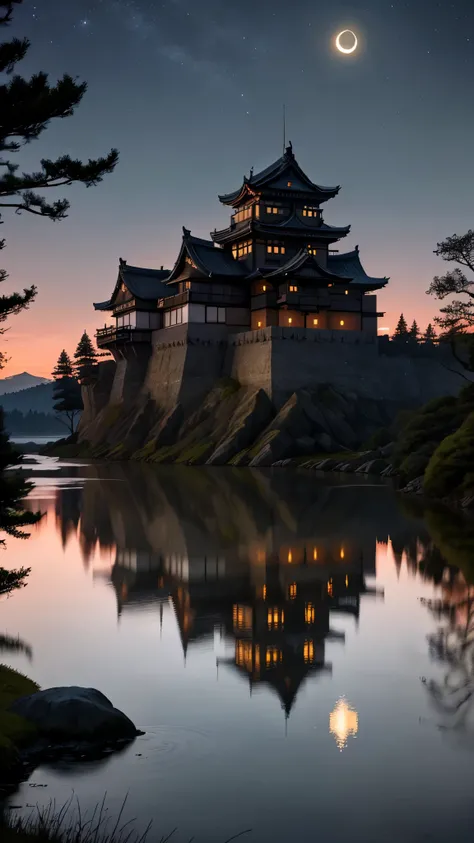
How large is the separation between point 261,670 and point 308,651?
128cm

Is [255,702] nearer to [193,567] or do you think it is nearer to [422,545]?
[193,567]

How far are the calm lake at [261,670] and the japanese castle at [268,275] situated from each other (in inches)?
2014

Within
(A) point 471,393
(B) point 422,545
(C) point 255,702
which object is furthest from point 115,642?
(A) point 471,393

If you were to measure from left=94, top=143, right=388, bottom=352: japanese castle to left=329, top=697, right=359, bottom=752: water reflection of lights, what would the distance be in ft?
211

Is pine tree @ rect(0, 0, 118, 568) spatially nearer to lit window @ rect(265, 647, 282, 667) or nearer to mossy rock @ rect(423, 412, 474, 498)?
lit window @ rect(265, 647, 282, 667)

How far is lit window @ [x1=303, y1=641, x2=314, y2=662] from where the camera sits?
41.8 feet

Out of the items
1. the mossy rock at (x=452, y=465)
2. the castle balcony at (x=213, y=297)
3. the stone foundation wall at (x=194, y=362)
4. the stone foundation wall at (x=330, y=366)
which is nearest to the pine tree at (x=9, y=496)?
the mossy rock at (x=452, y=465)

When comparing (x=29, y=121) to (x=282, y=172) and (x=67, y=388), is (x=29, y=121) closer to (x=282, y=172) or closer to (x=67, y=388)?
(x=282, y=172)

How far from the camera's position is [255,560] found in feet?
69.9

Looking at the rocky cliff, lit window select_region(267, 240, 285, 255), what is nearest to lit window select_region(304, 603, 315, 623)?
the rocky cliff

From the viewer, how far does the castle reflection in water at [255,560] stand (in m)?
13.4

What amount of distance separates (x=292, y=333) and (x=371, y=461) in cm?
2030

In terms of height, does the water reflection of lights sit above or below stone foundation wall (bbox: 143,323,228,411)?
below

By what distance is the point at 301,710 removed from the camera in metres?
10.5
